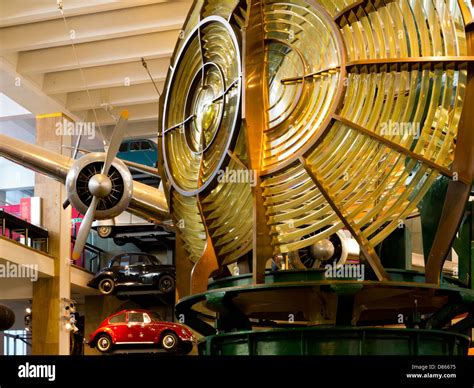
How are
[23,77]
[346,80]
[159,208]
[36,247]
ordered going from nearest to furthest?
[346,80]
[159,208]
[23,77]
[36,247]

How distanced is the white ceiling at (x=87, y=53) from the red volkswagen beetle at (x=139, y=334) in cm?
615

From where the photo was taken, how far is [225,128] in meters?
7.40

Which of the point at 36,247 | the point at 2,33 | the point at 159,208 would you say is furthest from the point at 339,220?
the point at 36,247

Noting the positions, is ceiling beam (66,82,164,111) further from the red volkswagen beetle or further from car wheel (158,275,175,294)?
the red volkswagen beetle

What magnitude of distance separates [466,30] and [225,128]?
194 cm

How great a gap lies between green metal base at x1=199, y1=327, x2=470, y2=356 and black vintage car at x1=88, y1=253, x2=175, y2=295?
23.2m

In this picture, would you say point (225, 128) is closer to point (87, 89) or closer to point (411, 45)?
point (411, 45)

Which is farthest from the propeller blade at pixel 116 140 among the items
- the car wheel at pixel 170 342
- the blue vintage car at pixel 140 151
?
the blue vintage car at pixel 140 151

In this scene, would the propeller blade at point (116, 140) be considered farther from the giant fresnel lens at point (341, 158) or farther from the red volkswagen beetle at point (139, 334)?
the red volkswagen beetle at point (139, 334)

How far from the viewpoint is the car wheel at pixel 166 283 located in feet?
98.8

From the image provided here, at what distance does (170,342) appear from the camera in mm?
25391

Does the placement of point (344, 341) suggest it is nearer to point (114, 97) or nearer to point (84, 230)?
point (84, 230)

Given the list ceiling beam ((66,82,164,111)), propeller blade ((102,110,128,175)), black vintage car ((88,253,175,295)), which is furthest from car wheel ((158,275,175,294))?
propeller blade ((102,110,128,175))

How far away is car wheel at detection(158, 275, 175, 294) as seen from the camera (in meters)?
30.1
